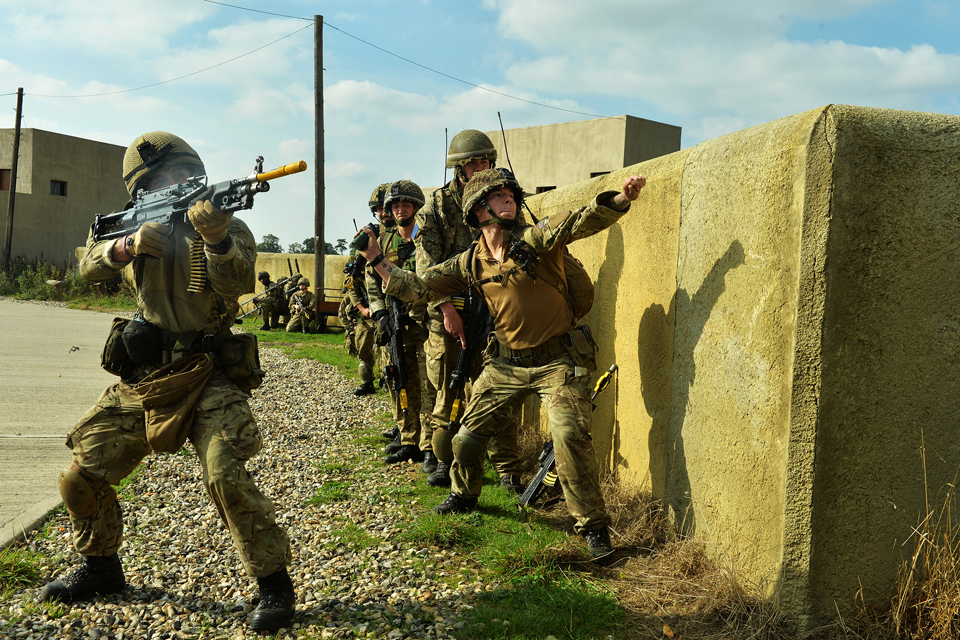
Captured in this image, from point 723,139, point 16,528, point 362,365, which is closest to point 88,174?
point 362,365

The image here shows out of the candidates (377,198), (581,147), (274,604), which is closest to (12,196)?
(581,147)

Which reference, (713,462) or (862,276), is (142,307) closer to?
(713,462)

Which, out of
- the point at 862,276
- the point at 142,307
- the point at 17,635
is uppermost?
the point at 862,276

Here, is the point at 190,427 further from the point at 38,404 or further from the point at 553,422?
the point at 38,404

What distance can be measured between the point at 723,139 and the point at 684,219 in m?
0.43

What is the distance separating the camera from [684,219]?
3.32 m

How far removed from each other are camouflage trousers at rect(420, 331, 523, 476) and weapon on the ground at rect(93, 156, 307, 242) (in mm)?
2111

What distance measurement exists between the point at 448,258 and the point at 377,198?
2187mm

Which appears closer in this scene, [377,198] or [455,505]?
[455,505]

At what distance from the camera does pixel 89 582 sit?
297cm

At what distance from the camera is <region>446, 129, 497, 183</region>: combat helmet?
457 cm

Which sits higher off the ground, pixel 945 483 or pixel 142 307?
pixel 142 307

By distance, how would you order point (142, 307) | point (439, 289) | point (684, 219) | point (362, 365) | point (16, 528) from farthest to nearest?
point (362, 365)
point (439, 289)
point (16, 528)
point (684, 219)
point (142, 307)

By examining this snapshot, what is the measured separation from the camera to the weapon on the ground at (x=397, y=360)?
5.31 m
